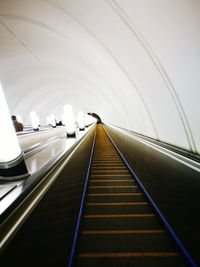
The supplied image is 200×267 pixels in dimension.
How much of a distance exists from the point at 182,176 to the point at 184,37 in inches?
134

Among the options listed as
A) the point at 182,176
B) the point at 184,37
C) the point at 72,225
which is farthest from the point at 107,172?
the point at 184,37

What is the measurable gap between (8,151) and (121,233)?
9.99 feet

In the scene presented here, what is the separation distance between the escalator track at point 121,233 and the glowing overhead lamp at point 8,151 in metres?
1.75

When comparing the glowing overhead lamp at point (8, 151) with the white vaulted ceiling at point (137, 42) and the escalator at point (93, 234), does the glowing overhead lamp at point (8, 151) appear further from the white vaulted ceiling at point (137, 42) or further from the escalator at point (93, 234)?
the white vaulted ceiling at point (137, 42)

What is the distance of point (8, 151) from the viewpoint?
521 centimetres

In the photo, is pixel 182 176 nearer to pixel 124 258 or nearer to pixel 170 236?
pixel 170 236

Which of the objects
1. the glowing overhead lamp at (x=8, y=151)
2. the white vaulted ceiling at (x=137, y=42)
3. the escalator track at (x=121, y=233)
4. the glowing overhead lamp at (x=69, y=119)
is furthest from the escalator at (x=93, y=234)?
the glowing overhead lamp at (x=69, y=119)

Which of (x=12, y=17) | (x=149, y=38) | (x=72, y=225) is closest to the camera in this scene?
(x=72, y=225)

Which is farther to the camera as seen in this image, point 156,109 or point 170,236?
point 156,109

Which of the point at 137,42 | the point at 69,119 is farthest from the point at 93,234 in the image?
the point at 69,119

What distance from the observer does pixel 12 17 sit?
9.47 meters

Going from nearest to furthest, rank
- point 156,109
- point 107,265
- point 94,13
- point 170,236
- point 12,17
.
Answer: point 107,265 → point 170,236 → point 94,13 → point 12,17 → point 156,109

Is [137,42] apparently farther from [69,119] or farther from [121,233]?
[69,119]

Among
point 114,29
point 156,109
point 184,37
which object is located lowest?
point 156,109
